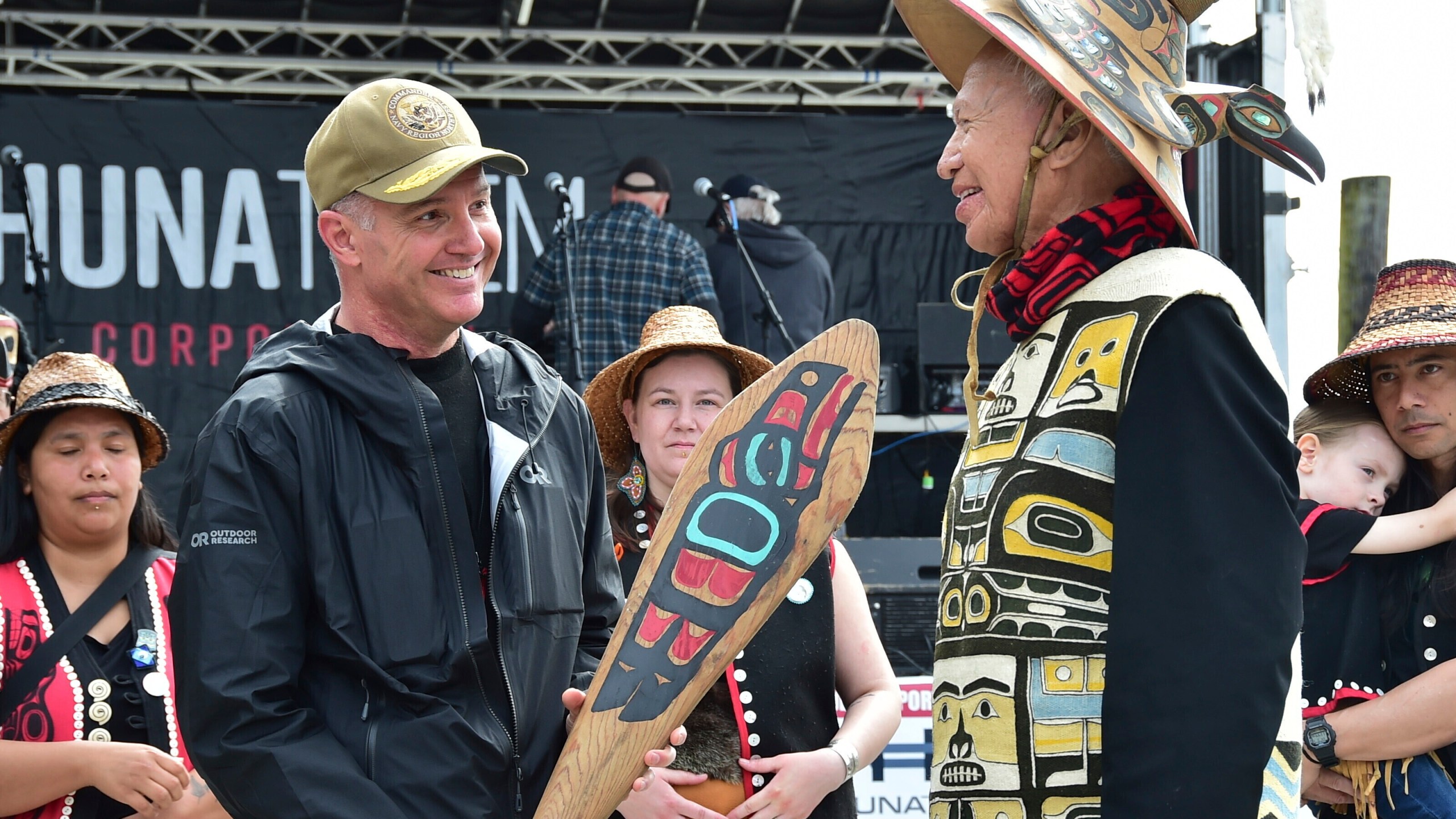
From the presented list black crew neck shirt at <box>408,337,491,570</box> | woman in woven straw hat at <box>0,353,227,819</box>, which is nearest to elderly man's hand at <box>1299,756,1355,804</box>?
black crew neck shirt at <box>408,337,491,570</box>

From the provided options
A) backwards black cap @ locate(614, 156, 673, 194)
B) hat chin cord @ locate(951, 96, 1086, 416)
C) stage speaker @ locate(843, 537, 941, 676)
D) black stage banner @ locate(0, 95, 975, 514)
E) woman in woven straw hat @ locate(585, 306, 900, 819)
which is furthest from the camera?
black stage banner @ locate(0, 95, 975, 514)

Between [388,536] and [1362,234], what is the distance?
3090 millimetres

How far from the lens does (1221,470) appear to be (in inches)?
54.8

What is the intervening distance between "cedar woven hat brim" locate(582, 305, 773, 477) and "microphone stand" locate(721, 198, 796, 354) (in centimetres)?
337

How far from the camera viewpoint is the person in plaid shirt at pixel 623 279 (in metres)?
6.39

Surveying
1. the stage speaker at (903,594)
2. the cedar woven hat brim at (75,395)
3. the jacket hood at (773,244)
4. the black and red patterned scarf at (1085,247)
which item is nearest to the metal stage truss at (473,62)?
the jacket hood at (773,244)

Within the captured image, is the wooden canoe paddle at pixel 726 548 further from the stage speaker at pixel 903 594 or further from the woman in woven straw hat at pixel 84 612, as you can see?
the stage speaker at pixel 903 594

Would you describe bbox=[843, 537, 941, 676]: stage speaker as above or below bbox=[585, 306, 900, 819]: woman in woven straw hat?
below

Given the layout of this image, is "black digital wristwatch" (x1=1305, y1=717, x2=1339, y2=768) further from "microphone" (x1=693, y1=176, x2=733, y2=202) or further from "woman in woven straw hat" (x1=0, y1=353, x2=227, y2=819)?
"microphone" (x1=693, y1=176, x2=733, y2=202)

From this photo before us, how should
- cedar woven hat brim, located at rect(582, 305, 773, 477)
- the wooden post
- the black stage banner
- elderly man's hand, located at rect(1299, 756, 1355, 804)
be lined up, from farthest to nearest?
the black stage banner, the wooden post, cedar woven hat brim, located at rect(582, 305, 773, 477), elderly man's hand, located at rect(1299, 756, 1355, 804)

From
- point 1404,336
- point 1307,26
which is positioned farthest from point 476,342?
point 1307,26

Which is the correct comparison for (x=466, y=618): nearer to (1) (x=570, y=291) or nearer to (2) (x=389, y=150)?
(2) (x=389, y=150)

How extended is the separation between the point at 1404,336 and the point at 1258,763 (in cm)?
159

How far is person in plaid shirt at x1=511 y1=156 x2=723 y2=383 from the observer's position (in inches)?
252
